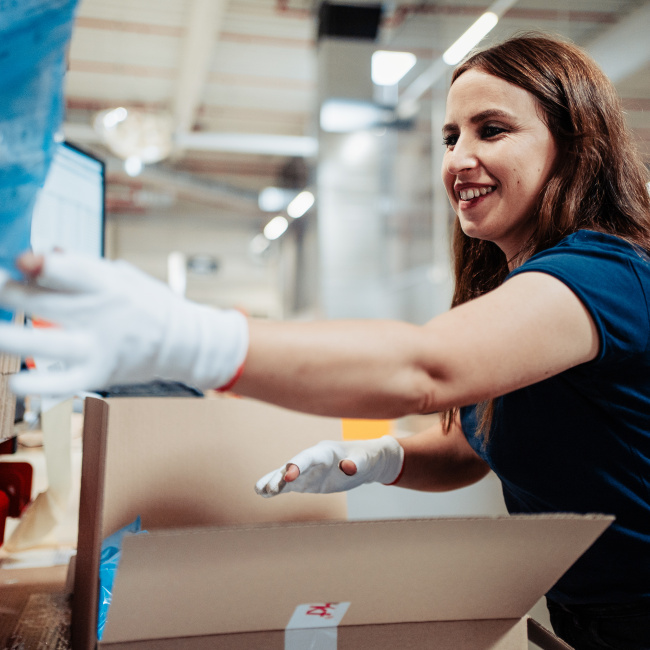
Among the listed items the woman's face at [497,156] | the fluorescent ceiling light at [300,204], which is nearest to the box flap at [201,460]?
the woman's face at [497,156]

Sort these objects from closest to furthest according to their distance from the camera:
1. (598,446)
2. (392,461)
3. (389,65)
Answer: (598,446) → (392,461) → (389,65)

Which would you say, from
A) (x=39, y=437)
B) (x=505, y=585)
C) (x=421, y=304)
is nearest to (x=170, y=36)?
(x=421, y=304)

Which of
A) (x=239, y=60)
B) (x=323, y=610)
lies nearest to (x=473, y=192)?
(x=323, y=610)

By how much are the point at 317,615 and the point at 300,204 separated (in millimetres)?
9493

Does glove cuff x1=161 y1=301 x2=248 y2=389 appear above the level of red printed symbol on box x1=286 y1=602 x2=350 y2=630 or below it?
above

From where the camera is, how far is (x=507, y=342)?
0.58 metres

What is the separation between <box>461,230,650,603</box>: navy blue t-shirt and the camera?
2.47ft

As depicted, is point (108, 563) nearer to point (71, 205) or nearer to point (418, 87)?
point (71, 205)

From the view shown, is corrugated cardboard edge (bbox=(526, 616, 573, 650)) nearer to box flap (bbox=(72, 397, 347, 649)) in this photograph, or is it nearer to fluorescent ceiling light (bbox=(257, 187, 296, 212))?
box flap (bbox=(72, 397, 347, 649))

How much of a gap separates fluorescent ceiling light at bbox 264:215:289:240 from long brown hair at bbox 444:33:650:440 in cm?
1051

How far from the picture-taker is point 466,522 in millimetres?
593

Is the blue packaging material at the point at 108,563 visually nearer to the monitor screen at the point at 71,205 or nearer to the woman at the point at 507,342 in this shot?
the woman at the point at 507,342

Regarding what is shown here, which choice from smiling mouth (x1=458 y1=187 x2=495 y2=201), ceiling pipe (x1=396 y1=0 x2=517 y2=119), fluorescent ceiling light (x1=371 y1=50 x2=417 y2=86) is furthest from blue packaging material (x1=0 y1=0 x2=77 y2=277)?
fluorescent ceiling light (x1=371 y1=50 x2=417 y2=86)

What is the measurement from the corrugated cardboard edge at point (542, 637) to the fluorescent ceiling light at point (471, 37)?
3628 mm
